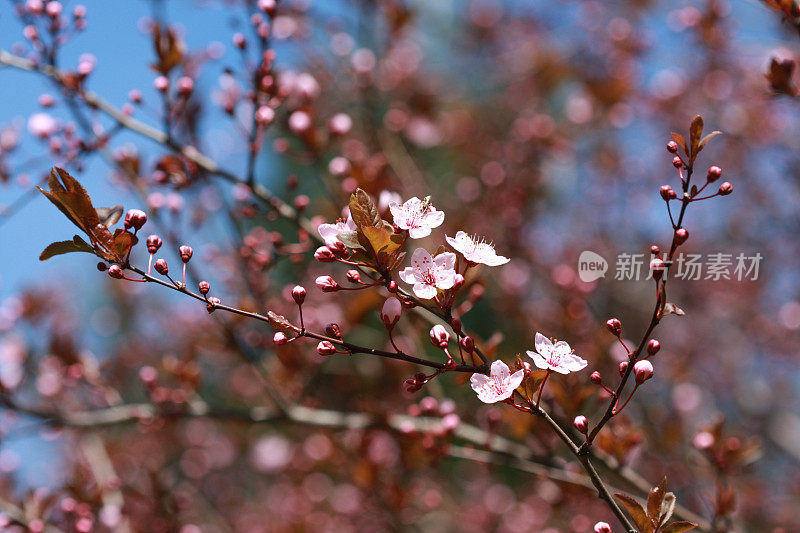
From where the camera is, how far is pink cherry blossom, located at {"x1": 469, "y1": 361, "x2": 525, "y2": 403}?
95cm

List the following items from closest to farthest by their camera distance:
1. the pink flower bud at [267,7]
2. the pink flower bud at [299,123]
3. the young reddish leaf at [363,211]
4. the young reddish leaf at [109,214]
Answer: the young reddish leaf at [363,211] < the young reddish leaf at [109,214] < the pink flower bud at [267,7] < the pink flower bud at [299,123]

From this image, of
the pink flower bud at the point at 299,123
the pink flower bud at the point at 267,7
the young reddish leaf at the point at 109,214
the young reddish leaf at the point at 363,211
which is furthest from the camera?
the pink flower bud at the point at 299,123

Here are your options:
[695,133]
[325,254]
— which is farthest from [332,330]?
[695,133]

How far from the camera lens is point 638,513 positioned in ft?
3.18

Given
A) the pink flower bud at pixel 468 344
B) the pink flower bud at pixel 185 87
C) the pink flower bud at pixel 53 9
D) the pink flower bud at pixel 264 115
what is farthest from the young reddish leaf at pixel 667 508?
the pink flower bud at pixel 53 9

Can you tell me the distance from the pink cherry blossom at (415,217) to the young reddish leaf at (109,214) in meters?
0.55

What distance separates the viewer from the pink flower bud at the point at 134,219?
40.5 inches

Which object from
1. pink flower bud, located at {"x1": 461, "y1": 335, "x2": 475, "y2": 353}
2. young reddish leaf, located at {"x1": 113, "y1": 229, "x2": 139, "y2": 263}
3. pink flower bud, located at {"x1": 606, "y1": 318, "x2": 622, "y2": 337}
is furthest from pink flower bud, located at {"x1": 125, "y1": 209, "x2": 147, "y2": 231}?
pink flower bud, located at {"x1": 606, "y1": 318, "x2": 622, "y2": 337}

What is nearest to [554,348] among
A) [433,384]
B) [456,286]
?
[456,286]

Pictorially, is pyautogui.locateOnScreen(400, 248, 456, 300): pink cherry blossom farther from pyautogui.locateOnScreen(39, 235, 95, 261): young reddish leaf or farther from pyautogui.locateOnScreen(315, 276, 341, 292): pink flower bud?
pyautogui.locateOnScreen(39, 235, 95, 261): young reddish leaf

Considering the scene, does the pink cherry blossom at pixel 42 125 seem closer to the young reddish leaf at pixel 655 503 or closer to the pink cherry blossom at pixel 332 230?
the pink cherry blossom at pixel 332 230

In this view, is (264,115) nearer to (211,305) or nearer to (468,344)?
(211,305)

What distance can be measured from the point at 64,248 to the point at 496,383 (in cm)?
84

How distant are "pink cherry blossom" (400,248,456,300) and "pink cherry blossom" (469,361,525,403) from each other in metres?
0.18
